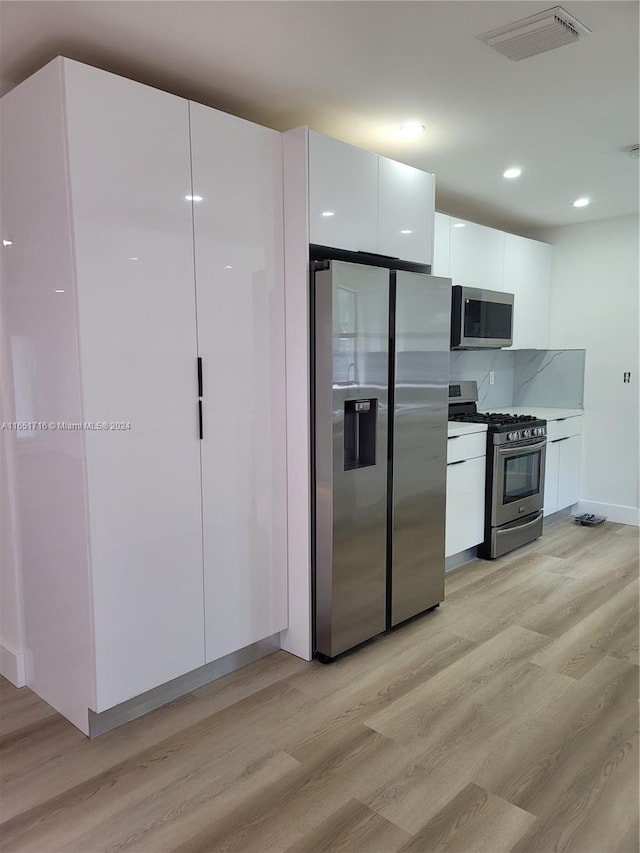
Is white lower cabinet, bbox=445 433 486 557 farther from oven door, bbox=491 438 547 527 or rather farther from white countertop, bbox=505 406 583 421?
white countertop, bbox=505 406 583 421

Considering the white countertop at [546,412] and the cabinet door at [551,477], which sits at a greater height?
the white countertop at [546,412]

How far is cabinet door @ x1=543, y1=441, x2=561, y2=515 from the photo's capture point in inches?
191

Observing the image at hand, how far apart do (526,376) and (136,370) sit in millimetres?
4300

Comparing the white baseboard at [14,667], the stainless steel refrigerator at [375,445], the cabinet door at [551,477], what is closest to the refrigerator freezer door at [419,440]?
the stainless steel refrigerator at [375,445]

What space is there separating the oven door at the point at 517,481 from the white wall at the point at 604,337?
Answer: 855mm

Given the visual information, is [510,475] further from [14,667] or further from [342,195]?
[14,667]

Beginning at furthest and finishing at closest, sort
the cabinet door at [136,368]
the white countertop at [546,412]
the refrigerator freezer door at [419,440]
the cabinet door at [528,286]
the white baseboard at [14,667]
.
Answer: the white countertop at [546,412] < the cabinet door at [528,286] < the refrigerator freezer door at [419,440] < the white baseboard at [14,667] < the cabinet door at [136,368]

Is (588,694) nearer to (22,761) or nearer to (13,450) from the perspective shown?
(22,761)

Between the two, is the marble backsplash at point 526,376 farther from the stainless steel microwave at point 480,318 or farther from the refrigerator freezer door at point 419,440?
the refrigerator freezer door at point 419,440

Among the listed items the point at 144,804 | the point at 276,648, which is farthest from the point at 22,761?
the point at 276,648

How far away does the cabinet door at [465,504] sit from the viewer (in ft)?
12.7

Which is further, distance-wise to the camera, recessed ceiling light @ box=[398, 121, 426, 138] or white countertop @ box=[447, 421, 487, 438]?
white countertop @ box=[447, 421, 487, 438]

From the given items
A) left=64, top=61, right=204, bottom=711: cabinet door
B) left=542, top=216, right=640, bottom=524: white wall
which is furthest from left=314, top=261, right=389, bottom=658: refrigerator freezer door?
left=542, top=216, right=640, bottom=524: white wall

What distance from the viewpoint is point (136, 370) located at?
7.36 feet
